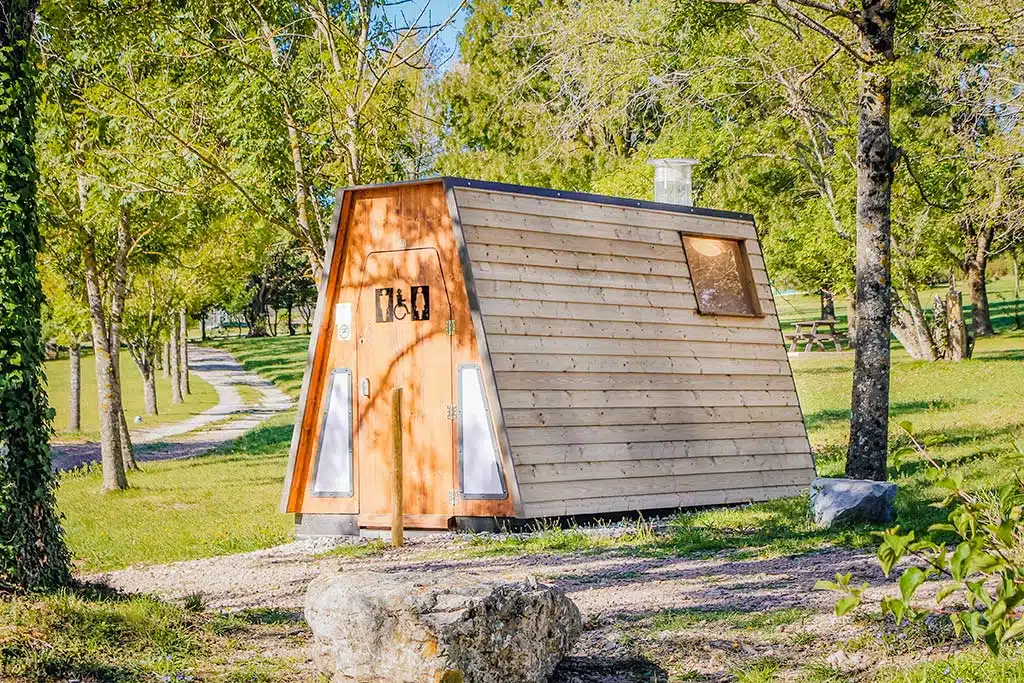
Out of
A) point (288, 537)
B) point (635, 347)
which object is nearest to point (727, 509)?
point (635, 347)

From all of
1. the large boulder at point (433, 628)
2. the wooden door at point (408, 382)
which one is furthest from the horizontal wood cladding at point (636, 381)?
the large boulder at point (433, 628)

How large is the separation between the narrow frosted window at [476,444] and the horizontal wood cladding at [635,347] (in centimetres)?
44

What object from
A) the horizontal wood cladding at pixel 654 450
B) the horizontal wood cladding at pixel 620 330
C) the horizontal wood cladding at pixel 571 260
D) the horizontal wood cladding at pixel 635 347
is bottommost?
the horizontal wood cladding at pixel 654 450

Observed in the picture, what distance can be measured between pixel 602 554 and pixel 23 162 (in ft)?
18.3

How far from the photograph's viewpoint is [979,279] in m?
29.7

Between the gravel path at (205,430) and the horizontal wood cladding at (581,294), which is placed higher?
the horizontal wood cladding at (581,294)

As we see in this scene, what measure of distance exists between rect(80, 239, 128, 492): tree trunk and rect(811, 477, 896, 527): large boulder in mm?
10938

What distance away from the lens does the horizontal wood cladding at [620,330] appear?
36.5 ft

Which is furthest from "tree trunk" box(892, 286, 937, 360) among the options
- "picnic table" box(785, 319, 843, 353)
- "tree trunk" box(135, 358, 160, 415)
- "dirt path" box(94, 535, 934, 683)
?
"tree trunk" box(135, 358, 160, 415)

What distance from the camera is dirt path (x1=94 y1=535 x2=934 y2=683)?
19.7 ft

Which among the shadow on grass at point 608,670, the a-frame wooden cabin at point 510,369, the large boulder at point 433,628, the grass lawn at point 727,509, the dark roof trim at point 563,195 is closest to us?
the large boulder at point 433,628

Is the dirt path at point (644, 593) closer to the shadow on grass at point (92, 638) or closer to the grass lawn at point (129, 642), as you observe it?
the grass lawn at point (129, 642)

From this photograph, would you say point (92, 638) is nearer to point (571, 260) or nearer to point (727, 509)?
point (571, 260)

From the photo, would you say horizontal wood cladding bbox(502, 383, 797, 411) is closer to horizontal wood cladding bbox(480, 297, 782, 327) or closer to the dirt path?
horizontal wood cladding bbox(480, 297, 782, 327)
